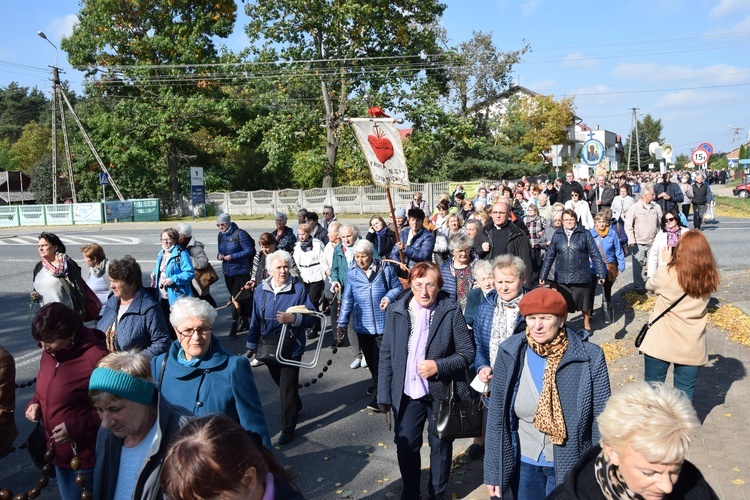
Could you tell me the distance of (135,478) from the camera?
2.77 meters

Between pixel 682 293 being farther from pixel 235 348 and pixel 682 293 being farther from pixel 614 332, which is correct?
pixel 235 348

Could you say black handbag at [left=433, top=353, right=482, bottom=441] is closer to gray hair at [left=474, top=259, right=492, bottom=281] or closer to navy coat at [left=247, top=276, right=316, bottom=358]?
gray hair at [left=474, top=259, right=492, bottom=281]

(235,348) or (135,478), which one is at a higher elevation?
(135,478)

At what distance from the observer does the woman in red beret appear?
3.34 m

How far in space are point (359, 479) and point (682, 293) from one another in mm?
2933

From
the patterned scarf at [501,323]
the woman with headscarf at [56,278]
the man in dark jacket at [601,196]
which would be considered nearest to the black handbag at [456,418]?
the patterned scarf at [501,323]

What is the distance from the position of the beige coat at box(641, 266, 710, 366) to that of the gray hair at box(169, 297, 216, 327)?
11.8 feet

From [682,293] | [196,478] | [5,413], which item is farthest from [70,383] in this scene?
[682,293]

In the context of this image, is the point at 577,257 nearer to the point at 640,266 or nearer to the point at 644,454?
the point at 640,266

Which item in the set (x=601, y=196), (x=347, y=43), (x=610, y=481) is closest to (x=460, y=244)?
(x=610, y=481)

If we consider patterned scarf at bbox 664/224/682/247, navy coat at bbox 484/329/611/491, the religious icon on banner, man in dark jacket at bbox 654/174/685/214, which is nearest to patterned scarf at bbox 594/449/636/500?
navy coat at bbox 484/329/611/491

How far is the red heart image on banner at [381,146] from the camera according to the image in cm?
769

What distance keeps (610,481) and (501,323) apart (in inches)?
90.7

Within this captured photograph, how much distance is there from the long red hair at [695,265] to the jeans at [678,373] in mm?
635
